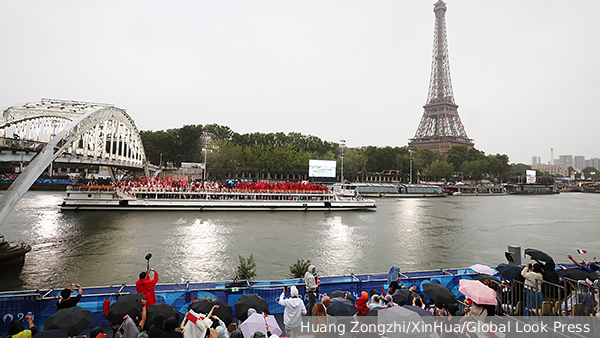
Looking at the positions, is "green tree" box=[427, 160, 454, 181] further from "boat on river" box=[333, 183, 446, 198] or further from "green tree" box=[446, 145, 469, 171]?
"boat on river" box=[333, 183, 446, 198]

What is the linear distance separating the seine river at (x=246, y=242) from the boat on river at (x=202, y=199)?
213 cm

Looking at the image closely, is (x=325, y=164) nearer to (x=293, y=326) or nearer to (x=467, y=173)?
(x=293, y=326)

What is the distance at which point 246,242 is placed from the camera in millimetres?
24422

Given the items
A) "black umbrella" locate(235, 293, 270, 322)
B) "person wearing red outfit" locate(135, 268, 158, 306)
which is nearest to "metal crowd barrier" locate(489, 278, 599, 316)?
"black umbrella" locate(235, 293, 270, 322)

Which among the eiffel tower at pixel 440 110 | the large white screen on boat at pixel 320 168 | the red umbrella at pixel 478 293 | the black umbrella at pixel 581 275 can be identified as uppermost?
the eiffel tower at pixel 440 110

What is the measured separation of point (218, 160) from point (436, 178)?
87392mm

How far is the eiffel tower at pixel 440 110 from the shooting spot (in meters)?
153

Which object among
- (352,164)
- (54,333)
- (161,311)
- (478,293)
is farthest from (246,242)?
(352,164)

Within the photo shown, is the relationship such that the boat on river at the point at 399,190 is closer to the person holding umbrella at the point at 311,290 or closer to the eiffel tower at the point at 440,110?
the eiffel tower at the point at 440,110

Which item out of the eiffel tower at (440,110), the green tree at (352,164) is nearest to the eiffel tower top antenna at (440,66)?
the eiffel tower at (440,110)

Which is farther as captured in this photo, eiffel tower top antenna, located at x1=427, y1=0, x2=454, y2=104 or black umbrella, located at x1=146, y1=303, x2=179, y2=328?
eiffel tower top antenna, located at x1=427, y1=0, x2=454, y2=104

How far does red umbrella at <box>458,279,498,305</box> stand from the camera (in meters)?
6.04

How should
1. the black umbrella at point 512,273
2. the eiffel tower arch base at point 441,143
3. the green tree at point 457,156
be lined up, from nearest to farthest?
the black umbrella at point 512,273
the green tree at point 457,156
the eiffel tower arch base at point 441,143

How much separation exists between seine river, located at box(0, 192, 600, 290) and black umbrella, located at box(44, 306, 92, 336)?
9516 mm
